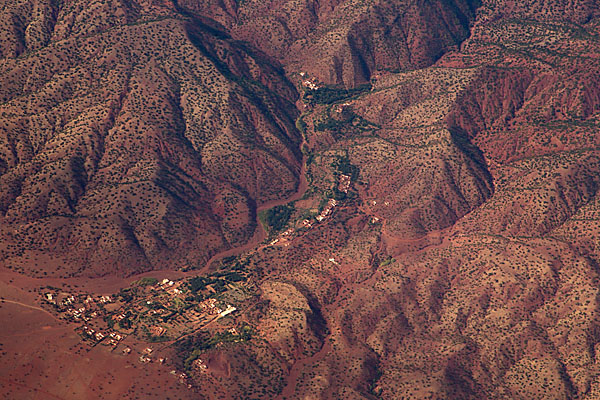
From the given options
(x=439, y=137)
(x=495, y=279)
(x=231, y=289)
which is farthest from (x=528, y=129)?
(x=231, y=289)

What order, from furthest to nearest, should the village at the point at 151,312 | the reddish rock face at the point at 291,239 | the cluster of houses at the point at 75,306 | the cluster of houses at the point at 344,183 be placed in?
the cluster of houses at the point at 344,183 → the cluster of houses at the point at 75,306 → the village at the point at 151,312 → the reddish rock face at the point at 291,239

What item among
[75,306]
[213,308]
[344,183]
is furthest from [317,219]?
[75,306]

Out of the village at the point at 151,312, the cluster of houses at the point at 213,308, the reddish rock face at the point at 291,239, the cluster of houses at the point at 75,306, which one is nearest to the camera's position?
the reddish rock face at the point at 291,239

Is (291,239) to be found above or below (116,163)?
below

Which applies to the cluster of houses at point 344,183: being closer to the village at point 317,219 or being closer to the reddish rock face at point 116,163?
the village at point 317,219

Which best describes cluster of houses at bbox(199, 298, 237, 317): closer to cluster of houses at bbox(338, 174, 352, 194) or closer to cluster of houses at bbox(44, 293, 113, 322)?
cluster of houses at bbox(44, 293, 113, 322)

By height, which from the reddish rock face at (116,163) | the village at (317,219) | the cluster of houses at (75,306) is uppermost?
the reddish rock face at (116,163)

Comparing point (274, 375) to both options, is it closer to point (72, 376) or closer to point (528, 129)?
point (72, 376)

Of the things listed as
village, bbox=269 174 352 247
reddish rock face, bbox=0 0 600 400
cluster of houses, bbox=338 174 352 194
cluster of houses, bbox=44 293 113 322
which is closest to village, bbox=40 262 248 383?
cluster of houses, bbox=44 293 113 322

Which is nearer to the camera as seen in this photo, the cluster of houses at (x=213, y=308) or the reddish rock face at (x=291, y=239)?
the reddish rock face at (x=291, y=239)

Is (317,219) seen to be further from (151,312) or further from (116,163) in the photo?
(116,163)

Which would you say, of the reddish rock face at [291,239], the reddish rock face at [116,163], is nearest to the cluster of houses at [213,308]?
the reddish rock face at [291,239]
